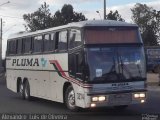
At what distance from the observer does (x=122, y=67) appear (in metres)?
16.4

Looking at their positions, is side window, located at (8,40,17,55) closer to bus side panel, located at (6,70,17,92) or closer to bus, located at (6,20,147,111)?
bus side panel, located at (6,70,17,92)

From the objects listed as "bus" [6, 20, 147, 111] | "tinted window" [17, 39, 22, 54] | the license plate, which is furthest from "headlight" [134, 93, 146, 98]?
"tinted window" [17, 39, 22, 54]

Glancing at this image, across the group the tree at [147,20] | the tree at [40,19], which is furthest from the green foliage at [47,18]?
the tree at [147,20]

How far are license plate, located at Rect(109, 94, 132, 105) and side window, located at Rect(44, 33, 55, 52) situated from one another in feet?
13.9

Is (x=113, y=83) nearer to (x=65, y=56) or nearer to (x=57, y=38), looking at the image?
(x=65, y=56)

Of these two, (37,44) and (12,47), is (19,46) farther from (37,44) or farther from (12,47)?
(37,44)

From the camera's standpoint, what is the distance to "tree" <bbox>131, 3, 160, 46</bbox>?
10862 centimetres

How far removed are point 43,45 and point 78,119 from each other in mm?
5826

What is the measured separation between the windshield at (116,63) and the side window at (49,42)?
3.55m

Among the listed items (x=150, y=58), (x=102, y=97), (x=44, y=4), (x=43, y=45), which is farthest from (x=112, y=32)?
(x=44, y=4)

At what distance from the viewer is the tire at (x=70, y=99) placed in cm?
1734

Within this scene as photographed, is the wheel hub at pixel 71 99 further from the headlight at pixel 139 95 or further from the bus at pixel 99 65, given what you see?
the headlight at pixel 139 95

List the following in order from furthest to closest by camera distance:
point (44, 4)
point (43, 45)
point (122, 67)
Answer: point (44, 4), point (43, 45), point (122, 67)

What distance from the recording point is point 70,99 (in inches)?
691
